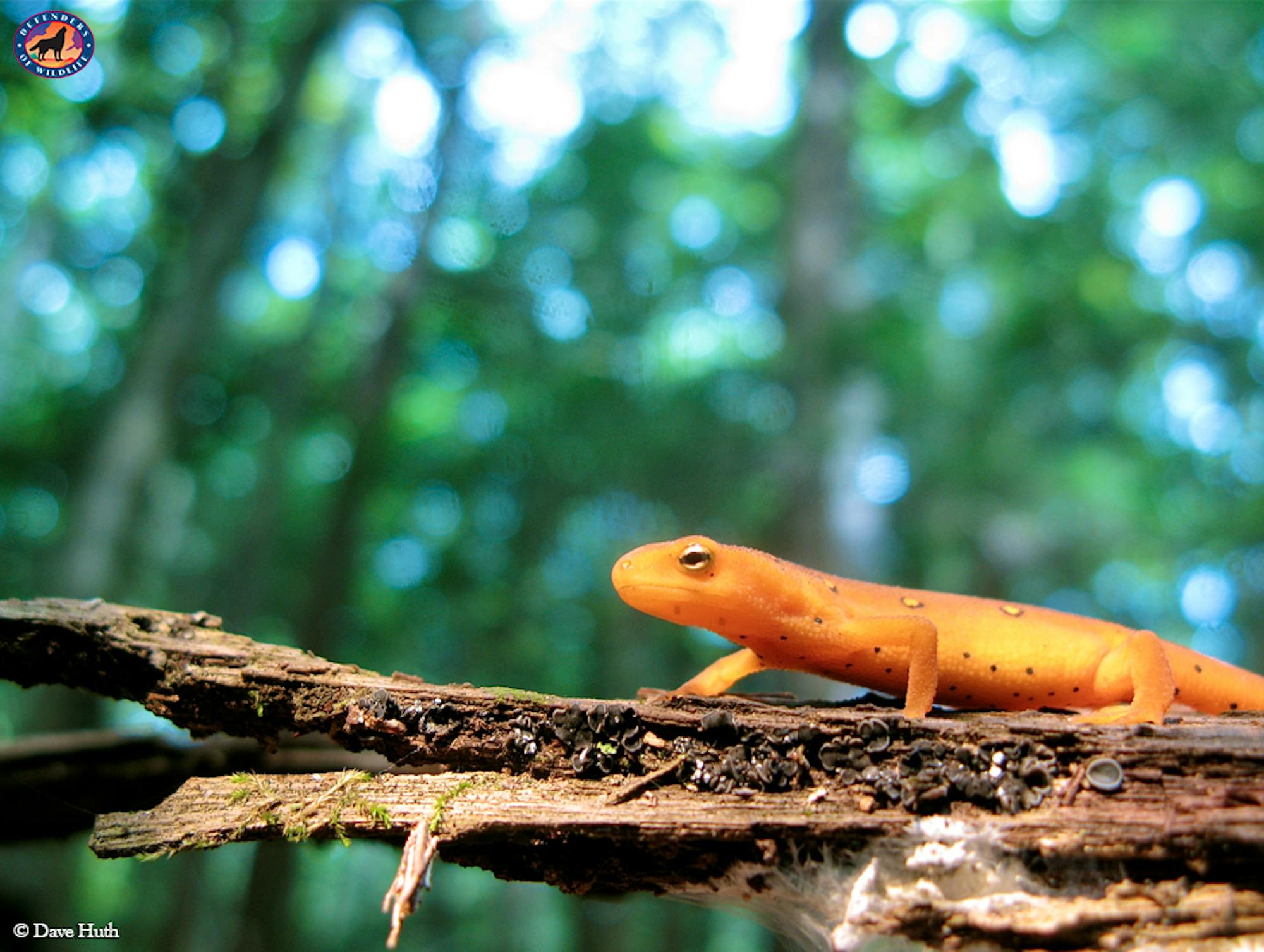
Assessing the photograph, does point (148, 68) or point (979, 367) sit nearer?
point (148, 68)

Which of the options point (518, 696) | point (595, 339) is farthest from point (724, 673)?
point (595, 339)

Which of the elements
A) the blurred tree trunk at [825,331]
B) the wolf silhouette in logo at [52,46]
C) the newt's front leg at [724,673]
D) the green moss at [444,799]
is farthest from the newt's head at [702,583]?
the wolf silhouette in logo at [52,46]

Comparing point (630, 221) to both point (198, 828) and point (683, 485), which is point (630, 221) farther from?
point (198, 828)

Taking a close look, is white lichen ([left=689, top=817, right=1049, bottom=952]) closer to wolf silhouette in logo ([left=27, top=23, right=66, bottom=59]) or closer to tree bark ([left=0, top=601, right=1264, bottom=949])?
tree bark ([left=0, top=601, right=1264, bottom=949])

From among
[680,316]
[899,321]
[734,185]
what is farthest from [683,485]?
[734,185]

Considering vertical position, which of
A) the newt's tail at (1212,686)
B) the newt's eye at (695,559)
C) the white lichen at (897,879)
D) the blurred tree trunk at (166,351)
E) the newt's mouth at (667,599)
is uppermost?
the blurred tree trunk at (166,351)

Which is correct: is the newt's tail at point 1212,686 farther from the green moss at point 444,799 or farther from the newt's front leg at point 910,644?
the green moss at point 444,799

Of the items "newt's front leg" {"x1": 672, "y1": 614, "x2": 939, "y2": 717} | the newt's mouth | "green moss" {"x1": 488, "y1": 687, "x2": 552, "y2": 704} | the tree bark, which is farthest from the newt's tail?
"green moss" {"x1": 488, "y1": 687, "x2": 552, "y2": 704}
